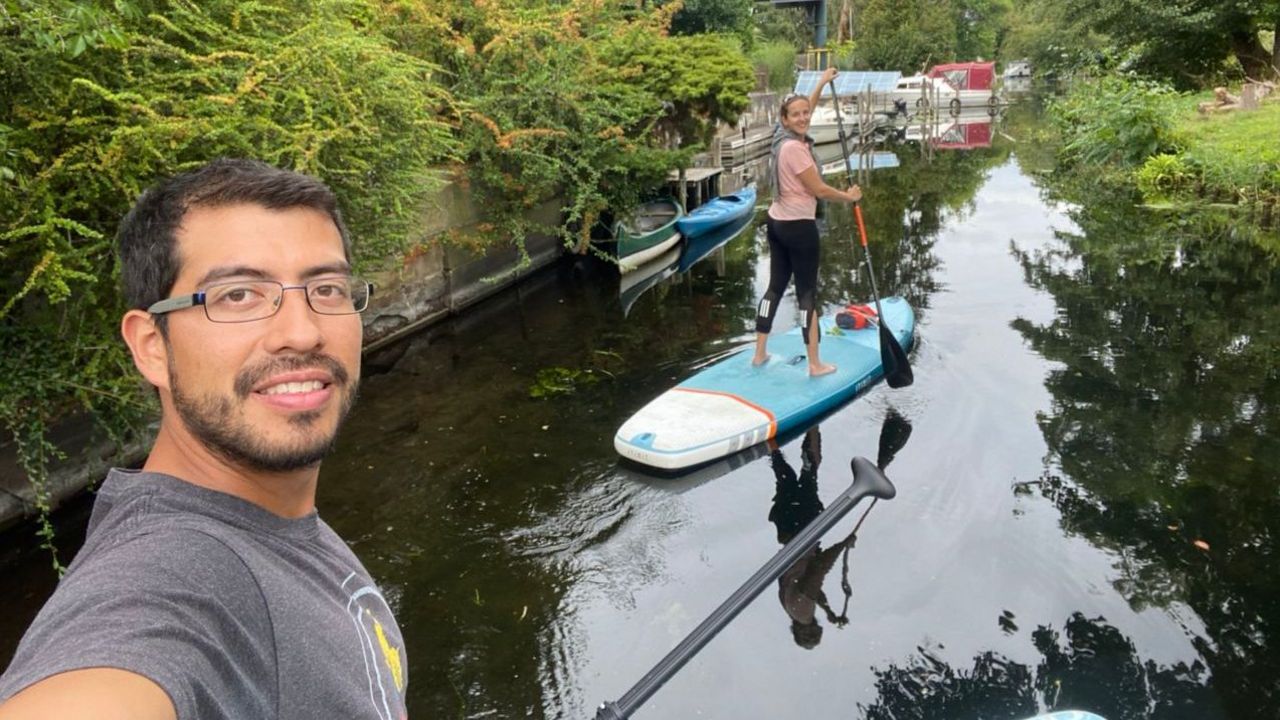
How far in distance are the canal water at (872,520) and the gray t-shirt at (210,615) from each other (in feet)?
9.74

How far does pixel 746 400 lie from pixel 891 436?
1.13 metres

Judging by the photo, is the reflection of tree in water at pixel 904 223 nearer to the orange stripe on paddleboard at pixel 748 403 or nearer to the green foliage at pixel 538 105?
the green foliage at pixel 538 105

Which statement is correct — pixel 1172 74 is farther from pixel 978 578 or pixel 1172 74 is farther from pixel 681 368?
pixel 978 578

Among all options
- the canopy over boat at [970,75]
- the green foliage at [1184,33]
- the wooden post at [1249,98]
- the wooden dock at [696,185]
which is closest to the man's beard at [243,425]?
the wooden dock at [696,185]

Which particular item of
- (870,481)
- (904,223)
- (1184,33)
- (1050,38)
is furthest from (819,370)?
(1050,38)

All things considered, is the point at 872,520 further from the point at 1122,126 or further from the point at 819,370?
the point at 1122,126

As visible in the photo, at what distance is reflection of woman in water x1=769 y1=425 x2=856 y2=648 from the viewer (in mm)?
4461

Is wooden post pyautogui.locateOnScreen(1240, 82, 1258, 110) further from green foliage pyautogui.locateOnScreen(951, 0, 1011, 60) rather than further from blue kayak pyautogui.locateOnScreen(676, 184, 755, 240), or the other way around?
green foliage pyautogui.locateOnScreen(951, 0, 1011, 60)

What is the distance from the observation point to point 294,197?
1.24 m

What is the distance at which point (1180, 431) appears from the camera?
21.1 feet

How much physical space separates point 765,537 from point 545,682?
5.78ft

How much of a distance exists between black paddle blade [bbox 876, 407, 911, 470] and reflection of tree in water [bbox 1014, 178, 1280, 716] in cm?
102

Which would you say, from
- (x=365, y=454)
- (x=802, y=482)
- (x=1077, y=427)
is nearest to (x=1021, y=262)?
(x=1077, y=427)

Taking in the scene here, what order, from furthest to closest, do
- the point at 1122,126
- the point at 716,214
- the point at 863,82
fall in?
the point at 863,82 < the point at 1122,126 < the point at 716,214
